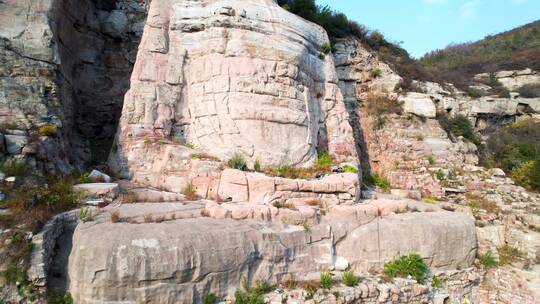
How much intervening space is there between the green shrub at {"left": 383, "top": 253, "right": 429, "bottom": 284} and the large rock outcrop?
361 cm

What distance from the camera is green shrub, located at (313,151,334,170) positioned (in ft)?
32.4

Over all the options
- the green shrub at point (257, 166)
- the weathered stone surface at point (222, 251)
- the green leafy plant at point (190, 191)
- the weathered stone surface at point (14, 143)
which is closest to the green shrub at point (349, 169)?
the weathered stone surface at point (222, 251)

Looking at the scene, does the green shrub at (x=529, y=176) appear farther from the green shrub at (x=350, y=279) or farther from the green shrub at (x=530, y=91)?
the green shrub at (x=530, y=91)

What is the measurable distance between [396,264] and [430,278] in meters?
0.95

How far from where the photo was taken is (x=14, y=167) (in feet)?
21.0

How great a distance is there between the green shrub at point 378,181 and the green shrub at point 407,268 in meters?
5.05

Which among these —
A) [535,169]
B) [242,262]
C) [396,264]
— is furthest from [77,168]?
[535,169]

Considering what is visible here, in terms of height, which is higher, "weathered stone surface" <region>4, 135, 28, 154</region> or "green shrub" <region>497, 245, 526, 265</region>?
"weathered stone surface" <region>4, 135, 28, 154</region>

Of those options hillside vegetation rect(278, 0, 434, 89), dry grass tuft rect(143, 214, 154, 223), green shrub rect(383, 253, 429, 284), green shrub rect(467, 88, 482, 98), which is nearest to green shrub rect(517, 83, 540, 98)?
green shrub rect(467, 88, 482, 98)

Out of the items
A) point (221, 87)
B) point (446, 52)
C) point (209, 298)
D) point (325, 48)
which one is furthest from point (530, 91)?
point (209, 298)

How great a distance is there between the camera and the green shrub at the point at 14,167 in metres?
6.34

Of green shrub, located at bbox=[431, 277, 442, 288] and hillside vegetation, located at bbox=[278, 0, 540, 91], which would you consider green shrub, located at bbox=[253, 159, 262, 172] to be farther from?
hillside vegetation, located at bbox=[278, 0, 540, 91]

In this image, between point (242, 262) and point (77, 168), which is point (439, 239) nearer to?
point (242, 262)

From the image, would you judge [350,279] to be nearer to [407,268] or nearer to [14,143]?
[407,268]
